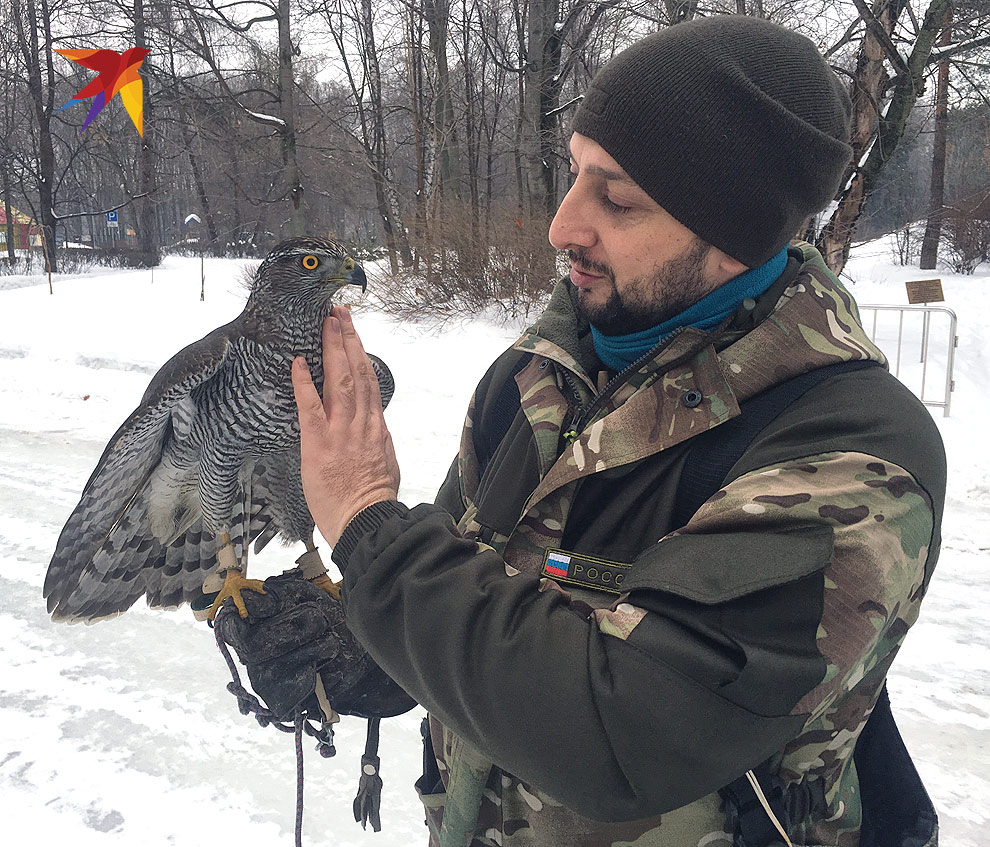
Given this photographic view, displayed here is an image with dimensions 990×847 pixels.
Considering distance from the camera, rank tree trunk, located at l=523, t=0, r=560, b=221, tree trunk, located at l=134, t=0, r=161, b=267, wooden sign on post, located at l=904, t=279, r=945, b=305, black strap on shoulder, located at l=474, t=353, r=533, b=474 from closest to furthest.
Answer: black strap on shoulder, located at l=474, t=353, r=533, b=474 < wooden sign on post, located at l=904, t=279, r=945, b=305 < tree trunk, located at l=523, t=0, r=560, b=221 < tree trunk, located at l=134, t=0, r=161, b=267

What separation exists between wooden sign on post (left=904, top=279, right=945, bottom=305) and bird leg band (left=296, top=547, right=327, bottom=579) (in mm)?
8379

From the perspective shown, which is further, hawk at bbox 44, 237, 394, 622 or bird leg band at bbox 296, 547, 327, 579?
bird leg band at bbox 296, 547, 327, 579

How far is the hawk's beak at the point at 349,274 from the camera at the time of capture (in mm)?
2283

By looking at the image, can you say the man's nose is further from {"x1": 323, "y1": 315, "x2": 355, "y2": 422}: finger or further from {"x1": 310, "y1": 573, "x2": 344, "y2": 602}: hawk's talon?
{"x1": 310, "y1": 573, "x2": 344, "y2": 602}: hawk's talon

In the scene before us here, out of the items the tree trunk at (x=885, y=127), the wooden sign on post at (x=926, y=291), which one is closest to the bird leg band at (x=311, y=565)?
the tree trunk at (x=885, y=127)

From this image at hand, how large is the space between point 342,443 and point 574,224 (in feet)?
1.94

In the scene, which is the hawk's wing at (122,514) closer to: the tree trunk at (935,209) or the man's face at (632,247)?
the man's face at (632,247)

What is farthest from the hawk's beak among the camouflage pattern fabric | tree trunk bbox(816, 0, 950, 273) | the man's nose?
tree trunk bbox(816, 0, 950, 273)

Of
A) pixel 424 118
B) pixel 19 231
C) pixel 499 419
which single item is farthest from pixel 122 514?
pixel 19 231

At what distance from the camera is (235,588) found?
243 cm

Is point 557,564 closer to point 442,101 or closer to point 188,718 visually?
point 188,718

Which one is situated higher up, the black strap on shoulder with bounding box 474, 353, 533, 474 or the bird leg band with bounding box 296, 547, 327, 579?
the black strap on shoulder with bounding box 474, 353, 533, 474

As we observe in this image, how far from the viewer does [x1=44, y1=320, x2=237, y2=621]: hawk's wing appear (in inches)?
88.7

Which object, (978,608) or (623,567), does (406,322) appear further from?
(623,567)
